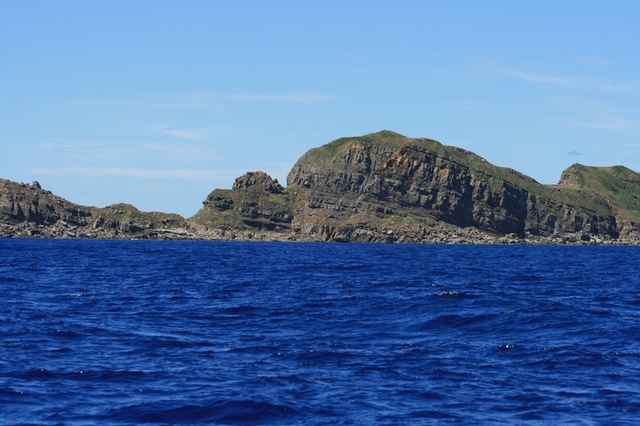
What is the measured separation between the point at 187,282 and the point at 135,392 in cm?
4469

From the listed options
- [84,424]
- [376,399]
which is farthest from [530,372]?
[84,424]

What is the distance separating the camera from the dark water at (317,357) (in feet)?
79.6

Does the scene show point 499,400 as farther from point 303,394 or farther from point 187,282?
point 187,282

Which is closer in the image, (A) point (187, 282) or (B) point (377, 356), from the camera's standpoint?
(B) point (377, 356)

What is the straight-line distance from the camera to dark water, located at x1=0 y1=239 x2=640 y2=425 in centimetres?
2425

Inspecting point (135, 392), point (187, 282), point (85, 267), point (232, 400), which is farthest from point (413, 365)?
point (85, 267)

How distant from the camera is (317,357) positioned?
106ft

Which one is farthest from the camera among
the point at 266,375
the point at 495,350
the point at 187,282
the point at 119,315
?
the point at 187,282

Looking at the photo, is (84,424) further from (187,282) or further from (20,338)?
(187,282)

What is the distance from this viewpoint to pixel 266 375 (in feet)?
94.6

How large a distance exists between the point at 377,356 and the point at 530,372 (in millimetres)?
6318

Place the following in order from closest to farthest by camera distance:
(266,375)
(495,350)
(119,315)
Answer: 1. (266,375)
2. (495,350)
3. (119,315)

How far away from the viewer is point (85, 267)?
90375mm

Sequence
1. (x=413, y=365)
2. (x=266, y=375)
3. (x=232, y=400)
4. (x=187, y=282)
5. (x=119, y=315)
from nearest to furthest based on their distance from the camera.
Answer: (x=232, y=400), (x=266, y=375), (x=413, y=365), (x=119, y=315), (x=187, y=282)
